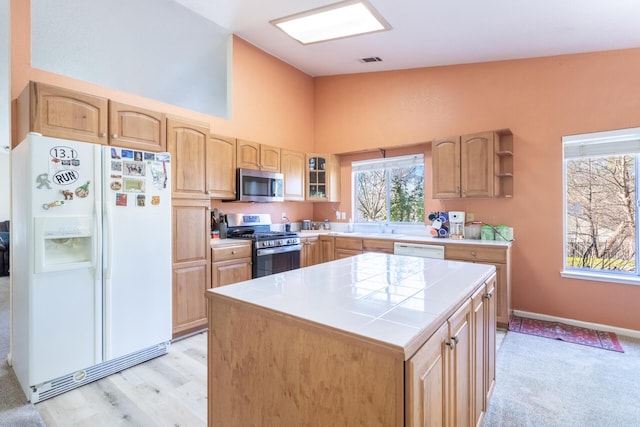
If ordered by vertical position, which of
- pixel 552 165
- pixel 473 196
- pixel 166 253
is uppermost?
pixel 552 165

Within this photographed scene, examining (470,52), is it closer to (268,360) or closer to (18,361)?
(268,360)

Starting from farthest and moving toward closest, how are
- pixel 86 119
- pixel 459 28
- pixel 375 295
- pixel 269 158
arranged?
pixel 269 158
pixel 459 28
pixel 86 119
pixel 375 295

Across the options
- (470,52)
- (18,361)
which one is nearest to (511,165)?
(470,52)

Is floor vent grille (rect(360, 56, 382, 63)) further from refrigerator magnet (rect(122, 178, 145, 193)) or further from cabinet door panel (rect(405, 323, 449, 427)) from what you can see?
cabinet door panel (rect(405, 323, 449, 427))

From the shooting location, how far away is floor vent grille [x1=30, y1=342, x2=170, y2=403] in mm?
2125

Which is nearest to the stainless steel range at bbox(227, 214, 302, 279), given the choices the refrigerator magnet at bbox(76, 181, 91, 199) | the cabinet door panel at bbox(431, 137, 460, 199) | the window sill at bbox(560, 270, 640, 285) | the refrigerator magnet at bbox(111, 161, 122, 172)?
the refrigerator magnet at bbox(111, 161, 122, 172)

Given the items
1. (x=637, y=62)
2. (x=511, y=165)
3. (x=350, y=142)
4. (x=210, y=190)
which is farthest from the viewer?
(x=350, y=142)

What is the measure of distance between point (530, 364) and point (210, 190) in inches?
132

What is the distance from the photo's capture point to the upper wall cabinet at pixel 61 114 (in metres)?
2.18

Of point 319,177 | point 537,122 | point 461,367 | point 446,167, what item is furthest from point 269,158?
point 461,367

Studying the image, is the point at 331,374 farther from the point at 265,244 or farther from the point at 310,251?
the point at 310,251

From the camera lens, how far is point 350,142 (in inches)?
195

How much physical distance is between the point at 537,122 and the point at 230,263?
3.71 m

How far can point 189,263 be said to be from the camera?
122 inches
